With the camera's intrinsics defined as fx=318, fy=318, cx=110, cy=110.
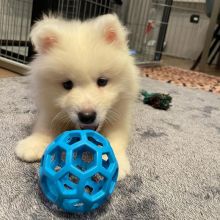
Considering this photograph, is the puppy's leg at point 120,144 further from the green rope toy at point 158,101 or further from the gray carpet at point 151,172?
the green rope toy at point 158,101

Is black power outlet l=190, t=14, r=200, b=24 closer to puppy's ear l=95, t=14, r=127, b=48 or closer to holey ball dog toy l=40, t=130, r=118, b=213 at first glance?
puppy's ear l=95, t=14, r=127, b=48

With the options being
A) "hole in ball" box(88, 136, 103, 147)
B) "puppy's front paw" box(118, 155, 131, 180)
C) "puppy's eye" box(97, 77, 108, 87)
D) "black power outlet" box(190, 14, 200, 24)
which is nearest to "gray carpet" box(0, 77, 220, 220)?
"puppy's front paw" box(118, 155, 131, 180)

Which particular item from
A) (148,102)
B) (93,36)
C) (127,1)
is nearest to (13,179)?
(93,36)

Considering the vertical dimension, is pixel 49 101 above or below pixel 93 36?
below

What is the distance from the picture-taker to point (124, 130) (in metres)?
1.31

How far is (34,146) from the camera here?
1.09 m

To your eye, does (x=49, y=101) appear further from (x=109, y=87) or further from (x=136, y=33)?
(x=136, y=33)

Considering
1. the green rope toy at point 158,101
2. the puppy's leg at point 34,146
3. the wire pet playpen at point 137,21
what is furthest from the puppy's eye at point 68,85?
the green rope toy at point 158,101

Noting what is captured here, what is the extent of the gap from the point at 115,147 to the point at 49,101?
1.00ft

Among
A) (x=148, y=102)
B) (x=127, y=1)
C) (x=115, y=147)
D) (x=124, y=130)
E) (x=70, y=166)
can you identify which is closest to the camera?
(x=70, y=166)

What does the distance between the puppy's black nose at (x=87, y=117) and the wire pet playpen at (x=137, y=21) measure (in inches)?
25.4

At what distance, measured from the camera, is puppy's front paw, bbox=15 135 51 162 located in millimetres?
1056

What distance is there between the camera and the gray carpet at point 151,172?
85 cm

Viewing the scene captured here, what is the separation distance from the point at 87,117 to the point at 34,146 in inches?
8.7
